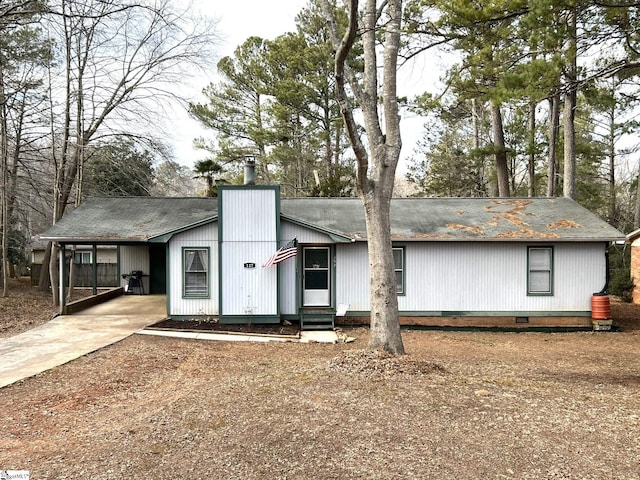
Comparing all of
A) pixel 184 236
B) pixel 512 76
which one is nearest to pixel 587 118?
pixel 512 76

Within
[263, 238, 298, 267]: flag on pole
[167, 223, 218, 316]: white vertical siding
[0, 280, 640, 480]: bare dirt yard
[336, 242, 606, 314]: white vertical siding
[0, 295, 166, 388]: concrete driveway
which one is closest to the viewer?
[0, 280, 640, 480]: bare dirt yard

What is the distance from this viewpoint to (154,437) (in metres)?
4.41

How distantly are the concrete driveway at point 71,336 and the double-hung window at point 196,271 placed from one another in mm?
1243

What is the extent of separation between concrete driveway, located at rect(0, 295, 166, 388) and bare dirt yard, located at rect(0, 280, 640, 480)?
68 cm

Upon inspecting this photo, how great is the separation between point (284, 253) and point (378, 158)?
4524 millimetres

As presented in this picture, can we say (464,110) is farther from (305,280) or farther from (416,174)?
(305,280)

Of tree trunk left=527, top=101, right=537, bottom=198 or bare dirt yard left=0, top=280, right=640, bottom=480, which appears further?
tree trunk left=527, top=101, right=537, bottom=198

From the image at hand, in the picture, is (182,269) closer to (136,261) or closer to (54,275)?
(136,261)

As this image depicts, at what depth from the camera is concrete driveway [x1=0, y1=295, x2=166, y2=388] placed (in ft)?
25.7

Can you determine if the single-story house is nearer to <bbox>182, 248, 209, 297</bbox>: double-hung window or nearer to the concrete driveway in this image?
A: <bbox>182, 248, 209, 297</bbox>: double-hung window

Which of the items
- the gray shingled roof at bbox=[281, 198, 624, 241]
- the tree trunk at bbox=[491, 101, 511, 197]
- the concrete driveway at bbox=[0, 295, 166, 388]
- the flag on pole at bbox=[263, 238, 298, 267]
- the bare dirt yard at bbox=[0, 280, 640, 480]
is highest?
the tree trunk at bbox=[491, 101, 511, 197]

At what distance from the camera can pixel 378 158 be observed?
300 inches

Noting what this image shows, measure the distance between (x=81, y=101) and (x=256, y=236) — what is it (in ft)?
36.0

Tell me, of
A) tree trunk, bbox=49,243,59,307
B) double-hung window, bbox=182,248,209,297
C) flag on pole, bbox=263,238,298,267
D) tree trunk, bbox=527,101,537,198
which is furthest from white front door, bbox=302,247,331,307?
tree trunk, bbox=527,101,537,198
